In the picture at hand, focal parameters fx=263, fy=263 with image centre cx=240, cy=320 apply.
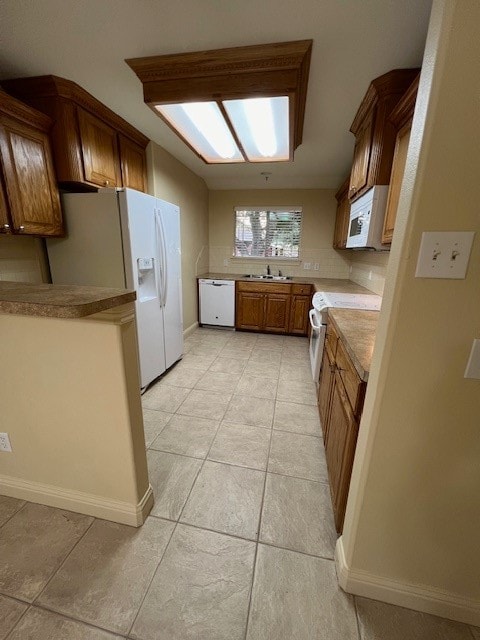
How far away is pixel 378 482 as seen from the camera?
0.93 metres

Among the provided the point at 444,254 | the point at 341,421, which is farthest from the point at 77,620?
the point at 444,254

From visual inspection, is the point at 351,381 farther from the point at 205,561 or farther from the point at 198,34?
the point at 198,34

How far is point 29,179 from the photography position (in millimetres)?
1751

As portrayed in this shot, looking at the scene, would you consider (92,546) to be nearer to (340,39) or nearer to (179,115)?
(179,115)

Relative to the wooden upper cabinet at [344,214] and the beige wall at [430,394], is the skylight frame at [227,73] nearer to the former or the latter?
the beige wall at [430,394]

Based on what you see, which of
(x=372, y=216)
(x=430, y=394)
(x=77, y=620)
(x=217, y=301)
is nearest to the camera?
(x=430, y=394)

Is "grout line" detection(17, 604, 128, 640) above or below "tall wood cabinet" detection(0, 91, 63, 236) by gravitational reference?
below

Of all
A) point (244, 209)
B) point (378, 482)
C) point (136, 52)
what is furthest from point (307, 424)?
point (244, 209)

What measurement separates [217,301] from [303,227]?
6.15 ft

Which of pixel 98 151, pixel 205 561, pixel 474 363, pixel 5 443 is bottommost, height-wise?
pixel 205 561

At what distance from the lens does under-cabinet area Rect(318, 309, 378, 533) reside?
1.10 m

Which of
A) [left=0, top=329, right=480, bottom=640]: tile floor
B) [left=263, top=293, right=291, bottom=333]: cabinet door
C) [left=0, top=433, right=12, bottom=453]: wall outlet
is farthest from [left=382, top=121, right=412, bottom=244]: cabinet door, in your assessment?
[left=0, top=433, right=12, bottom=453]: wall outlet

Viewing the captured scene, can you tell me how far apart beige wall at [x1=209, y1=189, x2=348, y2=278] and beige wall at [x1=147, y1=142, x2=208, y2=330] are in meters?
0.22

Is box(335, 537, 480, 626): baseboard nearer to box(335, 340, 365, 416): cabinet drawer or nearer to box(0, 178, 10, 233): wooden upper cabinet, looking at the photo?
box(335, 340, 365, 416): cabinet drawer
